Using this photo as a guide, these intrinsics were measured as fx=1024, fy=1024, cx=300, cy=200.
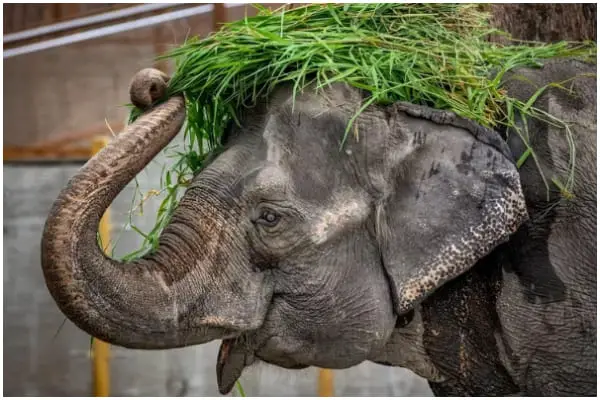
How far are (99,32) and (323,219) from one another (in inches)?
120

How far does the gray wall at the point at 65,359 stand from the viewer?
517cm

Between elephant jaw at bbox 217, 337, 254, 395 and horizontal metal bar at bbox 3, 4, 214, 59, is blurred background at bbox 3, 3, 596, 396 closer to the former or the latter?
horizontal metal bar at bbox 3, 4, 214, 59

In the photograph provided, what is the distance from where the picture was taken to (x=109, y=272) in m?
2.07

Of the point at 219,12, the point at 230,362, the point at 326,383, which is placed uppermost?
the point at 219,12

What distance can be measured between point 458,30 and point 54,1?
284cm

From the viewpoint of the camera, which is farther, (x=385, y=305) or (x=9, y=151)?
(x=9, y=151)

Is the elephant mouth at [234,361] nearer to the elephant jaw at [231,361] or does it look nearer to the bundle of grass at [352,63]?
the elephant jaw at [231,361]

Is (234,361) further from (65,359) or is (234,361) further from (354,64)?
(65,359)

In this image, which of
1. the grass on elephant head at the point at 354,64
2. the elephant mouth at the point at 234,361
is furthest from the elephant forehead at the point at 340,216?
the elephant mouth at the point at 234,361

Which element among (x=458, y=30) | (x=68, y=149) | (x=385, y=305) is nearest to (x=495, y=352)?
(x=385, y=305)

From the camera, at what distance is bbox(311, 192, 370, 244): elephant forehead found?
2.24 m

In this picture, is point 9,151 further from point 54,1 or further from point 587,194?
point 587,194

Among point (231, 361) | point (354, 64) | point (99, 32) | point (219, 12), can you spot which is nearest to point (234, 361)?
point (231, 361)

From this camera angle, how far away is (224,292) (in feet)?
7.20
